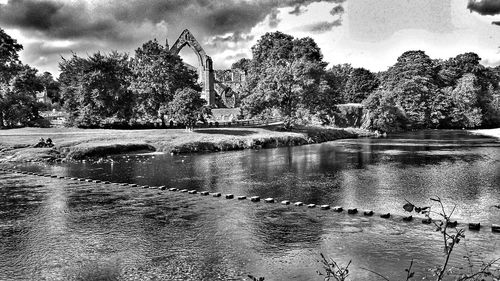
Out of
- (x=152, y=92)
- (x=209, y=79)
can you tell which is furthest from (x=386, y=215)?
(x=209, y=79)

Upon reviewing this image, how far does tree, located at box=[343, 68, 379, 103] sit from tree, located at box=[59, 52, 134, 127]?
298ft

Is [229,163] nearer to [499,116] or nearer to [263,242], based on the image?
[263,242]

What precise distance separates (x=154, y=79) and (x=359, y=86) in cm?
9006

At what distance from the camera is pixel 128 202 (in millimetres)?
25453

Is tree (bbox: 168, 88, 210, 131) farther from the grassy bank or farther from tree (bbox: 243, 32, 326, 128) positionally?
tree (bbox: 243, 32, 326, 128)

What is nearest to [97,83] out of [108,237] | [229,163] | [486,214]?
[229,163]

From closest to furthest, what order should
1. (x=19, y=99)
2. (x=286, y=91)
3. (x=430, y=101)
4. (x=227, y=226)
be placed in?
(x=227, y=226)
(x=19, y=99)
(x=286, y=91)
(x=430, y=101)

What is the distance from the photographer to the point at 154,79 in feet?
251

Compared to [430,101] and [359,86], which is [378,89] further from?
[430,101]

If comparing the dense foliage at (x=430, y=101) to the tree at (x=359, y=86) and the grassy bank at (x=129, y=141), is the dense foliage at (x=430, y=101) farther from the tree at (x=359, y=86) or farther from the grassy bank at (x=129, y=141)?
the grassy bank at (x=129, y=141)

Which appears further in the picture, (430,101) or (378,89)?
(378,89)

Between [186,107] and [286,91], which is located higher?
[286,91]

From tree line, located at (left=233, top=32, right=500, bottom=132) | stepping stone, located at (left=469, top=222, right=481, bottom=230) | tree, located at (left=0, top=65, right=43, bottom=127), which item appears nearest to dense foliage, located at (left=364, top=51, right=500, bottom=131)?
tree line, located at (left=233, top=32, right=500, bottom=132)

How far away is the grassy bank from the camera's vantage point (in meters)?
52.7
